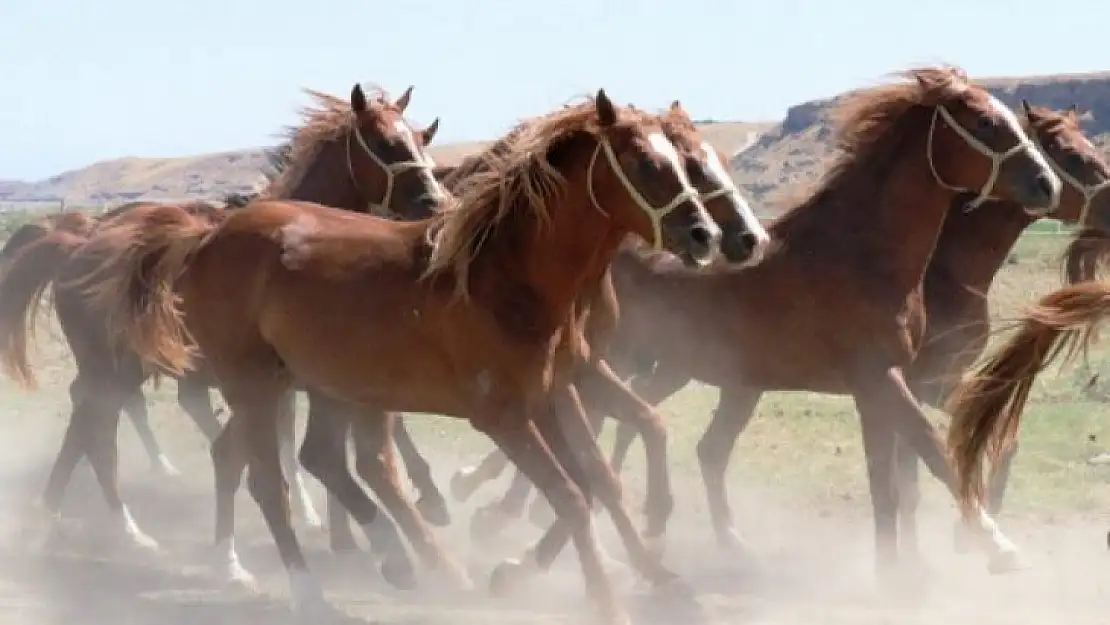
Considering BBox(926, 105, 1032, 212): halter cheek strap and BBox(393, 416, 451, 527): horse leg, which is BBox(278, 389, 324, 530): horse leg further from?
BBox(926, 105, 1032, 212): halter cheek strap

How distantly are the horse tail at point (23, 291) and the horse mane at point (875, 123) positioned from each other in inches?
174

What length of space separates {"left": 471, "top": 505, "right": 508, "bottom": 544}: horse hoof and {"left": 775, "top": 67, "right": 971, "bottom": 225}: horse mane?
2.14 meters

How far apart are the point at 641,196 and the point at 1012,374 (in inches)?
60.6

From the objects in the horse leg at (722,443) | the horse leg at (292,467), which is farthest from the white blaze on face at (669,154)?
the horse leg at (292,467)

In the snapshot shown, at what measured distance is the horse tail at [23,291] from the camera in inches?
369

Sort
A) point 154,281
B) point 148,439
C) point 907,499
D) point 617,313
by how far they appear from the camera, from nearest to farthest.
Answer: point 617,313 → point 154,281 → point 907,499 → point 148,439

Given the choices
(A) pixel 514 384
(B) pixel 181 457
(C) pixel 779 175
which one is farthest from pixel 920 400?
(C) pixel 779 175

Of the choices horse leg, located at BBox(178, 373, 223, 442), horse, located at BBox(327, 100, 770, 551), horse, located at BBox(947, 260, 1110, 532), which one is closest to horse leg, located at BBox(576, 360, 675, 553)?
horse, located at BBox(327, 100, 770, 551)

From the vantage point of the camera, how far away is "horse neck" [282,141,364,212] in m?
8.09

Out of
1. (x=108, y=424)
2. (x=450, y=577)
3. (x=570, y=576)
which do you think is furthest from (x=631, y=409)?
(x=108, y=424)

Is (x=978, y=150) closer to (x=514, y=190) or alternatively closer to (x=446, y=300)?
(x=514, y=190)

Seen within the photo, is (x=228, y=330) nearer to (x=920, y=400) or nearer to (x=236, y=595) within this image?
(x=236, y=595)

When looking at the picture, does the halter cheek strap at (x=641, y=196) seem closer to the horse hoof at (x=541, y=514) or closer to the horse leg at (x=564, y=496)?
the horse leg at (x=564, y=496)

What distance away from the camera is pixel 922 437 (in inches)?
269
